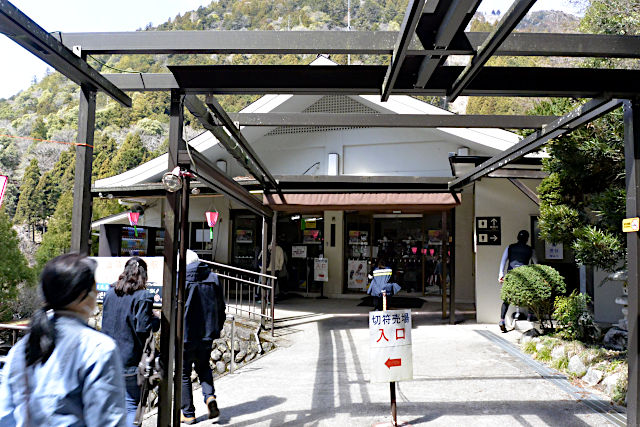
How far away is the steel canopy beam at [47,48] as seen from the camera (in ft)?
8.82

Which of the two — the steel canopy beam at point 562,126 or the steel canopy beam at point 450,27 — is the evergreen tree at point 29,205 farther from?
the steel canopy beam at point 450,27

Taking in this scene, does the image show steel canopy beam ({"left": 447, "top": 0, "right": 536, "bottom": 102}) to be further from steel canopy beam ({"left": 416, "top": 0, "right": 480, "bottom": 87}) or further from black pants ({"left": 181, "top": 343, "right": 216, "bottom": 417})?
black pants ({"left": 181, "top": 343, "right": 216, "bottom": 417})

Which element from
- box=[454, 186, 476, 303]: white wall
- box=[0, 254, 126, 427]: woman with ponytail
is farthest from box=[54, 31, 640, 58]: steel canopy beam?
box=[454, 186, 476, 303]: white wall

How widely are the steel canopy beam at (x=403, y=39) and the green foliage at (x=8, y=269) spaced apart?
1476cm

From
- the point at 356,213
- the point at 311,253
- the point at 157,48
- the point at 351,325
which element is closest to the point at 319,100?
the point at 356,213

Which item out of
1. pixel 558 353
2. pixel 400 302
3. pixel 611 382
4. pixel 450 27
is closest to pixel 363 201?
pixel 400 302

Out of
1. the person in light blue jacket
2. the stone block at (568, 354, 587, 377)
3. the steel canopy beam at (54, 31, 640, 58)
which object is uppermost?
the steel canopy beam at (54, 31, 640, 58)

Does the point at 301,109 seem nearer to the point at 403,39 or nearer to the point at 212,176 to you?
the point at 212,176

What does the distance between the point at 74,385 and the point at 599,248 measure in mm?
6199

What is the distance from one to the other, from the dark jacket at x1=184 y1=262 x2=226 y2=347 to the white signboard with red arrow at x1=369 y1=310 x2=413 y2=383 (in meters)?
1.65

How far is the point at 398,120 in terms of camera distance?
5.38 m

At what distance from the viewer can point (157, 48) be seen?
3.66 m

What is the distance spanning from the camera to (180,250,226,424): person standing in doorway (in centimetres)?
487

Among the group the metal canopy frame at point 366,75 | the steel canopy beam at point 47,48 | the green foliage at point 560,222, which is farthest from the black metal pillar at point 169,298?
the green foliage at point 560,222
